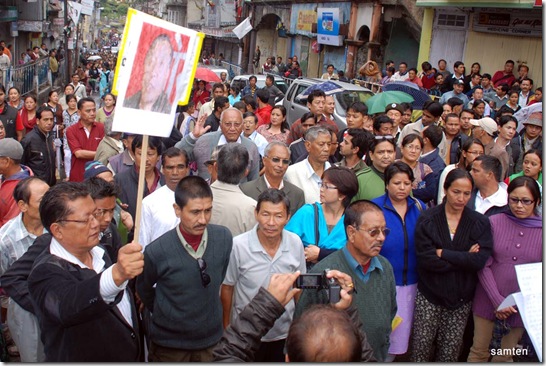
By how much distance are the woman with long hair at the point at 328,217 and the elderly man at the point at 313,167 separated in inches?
31.5

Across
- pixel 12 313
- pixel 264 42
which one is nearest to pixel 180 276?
pixel 12 313

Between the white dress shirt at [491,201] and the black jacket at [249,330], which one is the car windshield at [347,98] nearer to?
the white dress shirt at [491,201]

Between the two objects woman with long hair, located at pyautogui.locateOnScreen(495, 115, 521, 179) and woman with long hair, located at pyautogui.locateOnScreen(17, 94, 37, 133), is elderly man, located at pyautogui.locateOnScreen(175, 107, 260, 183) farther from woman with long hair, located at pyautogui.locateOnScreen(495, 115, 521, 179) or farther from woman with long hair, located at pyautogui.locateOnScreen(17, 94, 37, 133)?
woman with long hair, located at pyautogui.locateOnScreen(17, 94, 37, 133)

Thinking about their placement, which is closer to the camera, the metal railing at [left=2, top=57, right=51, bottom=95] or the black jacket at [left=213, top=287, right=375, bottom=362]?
the black jacket at [left=213, top=287, right=375, bottom=362]

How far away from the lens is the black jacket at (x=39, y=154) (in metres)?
7.02

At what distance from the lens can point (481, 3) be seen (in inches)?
575

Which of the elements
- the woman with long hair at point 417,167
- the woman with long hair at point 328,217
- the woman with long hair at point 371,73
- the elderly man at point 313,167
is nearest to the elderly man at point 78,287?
the woman with long hair at point 328,217

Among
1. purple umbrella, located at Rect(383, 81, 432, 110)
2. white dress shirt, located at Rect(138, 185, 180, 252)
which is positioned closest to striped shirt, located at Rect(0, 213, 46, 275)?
white dress shirt, located at Rect(138, 185, 180, 252)

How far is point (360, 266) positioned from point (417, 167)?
2.58 meters

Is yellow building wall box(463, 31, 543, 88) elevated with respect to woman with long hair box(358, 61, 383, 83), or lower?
elevated

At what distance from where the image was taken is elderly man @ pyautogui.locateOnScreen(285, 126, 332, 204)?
5.33 m

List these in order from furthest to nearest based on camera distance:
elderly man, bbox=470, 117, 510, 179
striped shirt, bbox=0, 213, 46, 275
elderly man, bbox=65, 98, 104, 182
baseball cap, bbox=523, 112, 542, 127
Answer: baseball cap, bbox=523, 112, 542, 127
elderly man, bbox=65, 98, 104, 182
elderly man, bbox=470, 117, 510, 179
striped shirt, bbox=0, 213, 46, 275

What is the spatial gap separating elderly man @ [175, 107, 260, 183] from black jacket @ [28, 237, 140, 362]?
306 cm

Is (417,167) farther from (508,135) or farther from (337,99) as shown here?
(337,99)
